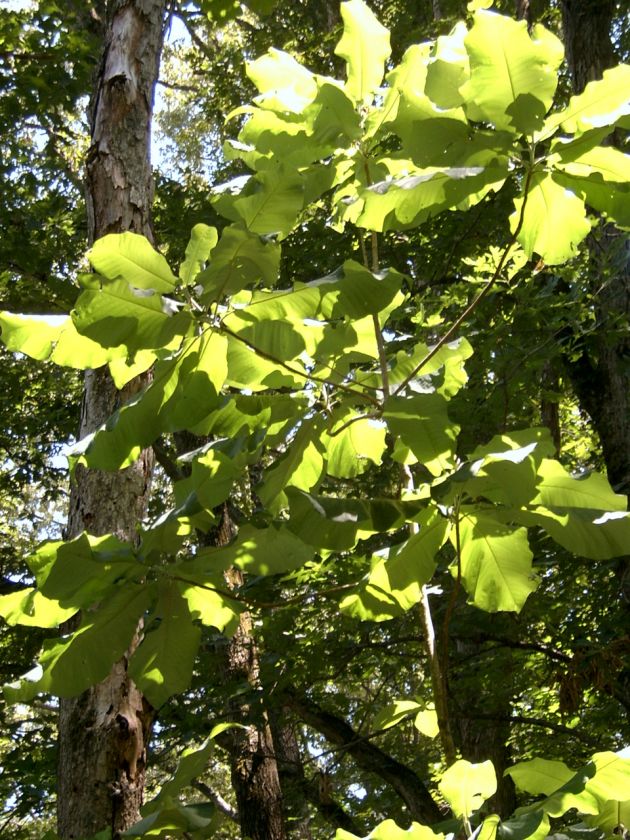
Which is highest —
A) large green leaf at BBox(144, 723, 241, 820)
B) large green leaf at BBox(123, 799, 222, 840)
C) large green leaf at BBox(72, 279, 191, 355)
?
large green leaf at BBox(72, 279, 191, 355)

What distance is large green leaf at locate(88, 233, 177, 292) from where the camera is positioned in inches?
41.2

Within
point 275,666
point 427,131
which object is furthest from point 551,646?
point 427,131

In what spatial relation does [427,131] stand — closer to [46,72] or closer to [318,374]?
[318,374]

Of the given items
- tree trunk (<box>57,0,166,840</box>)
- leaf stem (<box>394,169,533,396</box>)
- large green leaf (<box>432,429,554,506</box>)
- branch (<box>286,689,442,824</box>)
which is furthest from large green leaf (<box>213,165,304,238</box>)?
branch (<box>286,689,442,824</box>)

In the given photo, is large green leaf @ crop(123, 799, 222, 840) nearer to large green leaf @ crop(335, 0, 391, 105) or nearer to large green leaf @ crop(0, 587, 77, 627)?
large green leaf @ crop(0, 587, 77, 627)

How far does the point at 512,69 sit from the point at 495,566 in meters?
0.64

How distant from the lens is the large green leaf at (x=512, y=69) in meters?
0.98

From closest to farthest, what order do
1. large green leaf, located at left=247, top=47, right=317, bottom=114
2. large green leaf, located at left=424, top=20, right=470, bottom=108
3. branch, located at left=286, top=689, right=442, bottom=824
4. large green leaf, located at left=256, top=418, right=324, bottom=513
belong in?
1. large green leaf, located at left=424, top=20, right=470, bottom=108
2. large green leaf, located at left=256, top=418, right=324, bottom=513
3. large green leaf, located at left=247, top=47, right=317, bottom=114
4. branch, located at left=286, top=689, right=442, bottom=824

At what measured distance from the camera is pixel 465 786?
1.24 meters

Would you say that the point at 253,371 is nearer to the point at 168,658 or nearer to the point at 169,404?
the point at 169,404

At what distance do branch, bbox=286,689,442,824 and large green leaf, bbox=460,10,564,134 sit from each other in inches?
181

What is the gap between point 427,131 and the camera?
106cm

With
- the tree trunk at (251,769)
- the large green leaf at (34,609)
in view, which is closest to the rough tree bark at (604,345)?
the tree trunk at (251,769)

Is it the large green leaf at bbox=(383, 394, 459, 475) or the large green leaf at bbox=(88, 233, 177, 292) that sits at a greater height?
the large green leaf at bbox=(88, 233, 177, 292)
